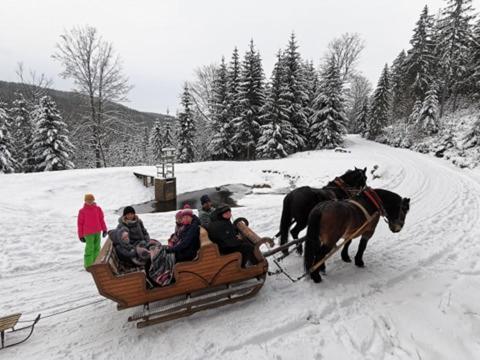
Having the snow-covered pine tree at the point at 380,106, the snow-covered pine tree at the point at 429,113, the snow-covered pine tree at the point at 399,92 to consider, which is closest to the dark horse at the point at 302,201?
the snow-covered pine tree at the point at 429,113

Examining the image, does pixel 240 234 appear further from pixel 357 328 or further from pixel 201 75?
pixel 201 75

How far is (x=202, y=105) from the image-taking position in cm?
2900

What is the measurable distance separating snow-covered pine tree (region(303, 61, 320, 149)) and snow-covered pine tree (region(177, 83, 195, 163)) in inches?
480

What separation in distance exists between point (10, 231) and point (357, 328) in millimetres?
7773

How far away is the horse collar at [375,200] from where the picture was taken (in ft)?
13.9

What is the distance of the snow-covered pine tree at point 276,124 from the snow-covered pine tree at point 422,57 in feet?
49.7

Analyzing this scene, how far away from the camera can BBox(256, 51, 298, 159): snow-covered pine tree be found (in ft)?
68.3

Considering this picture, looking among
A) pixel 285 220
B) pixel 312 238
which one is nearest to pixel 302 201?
pixel 285 220

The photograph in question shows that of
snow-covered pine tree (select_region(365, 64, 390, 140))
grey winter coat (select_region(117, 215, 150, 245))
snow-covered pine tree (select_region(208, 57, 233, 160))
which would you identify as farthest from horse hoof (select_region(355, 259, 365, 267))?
snow-covered pine tree (select_region(365, 64, 390, 140))

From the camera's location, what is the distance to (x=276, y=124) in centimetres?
2088

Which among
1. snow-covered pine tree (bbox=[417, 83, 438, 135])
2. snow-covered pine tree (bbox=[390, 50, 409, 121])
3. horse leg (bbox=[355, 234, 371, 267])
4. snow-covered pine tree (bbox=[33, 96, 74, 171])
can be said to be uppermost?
snow-covered pine tree (bbox=[390, 50, 409, 121])

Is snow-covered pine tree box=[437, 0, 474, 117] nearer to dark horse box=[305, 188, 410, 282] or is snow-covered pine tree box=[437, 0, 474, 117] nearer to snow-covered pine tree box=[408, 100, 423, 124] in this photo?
snow-covered pine tree box=[408, 100, 423, 124]

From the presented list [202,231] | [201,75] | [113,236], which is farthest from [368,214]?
[201,75]

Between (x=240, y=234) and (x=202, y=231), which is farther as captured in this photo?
(x=240, y=234)
